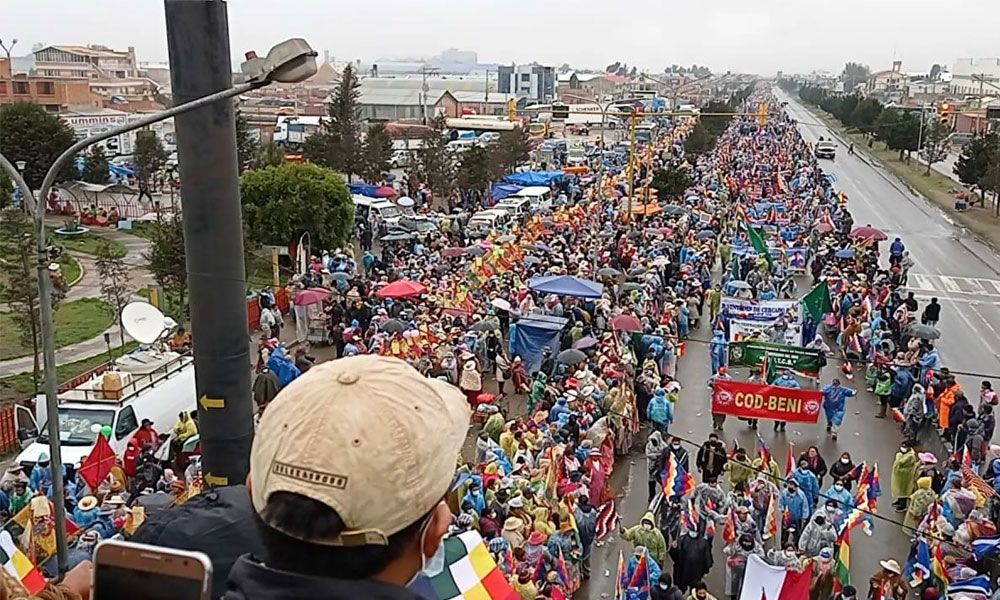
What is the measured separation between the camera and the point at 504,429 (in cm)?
1264

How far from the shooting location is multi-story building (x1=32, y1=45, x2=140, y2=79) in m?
121

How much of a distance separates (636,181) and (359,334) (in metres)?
29.2

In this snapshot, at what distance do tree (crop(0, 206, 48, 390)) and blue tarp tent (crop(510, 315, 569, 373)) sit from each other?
Answer: 8.63 metres

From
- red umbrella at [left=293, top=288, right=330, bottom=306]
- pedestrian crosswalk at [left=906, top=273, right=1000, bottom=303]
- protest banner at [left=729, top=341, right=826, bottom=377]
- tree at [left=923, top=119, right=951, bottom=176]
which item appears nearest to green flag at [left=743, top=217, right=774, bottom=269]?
pedestrian crosswalk at [left=906, top=273, right=1000, bottom=303]

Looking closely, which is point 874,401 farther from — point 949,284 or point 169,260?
point 169,260

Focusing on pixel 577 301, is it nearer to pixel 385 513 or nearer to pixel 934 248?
pixel 385 513

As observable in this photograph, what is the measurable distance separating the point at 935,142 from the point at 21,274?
214 ft

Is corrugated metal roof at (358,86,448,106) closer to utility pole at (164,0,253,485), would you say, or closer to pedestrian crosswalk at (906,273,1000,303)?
pedestrian crosswalk at (906,273,1000,303)

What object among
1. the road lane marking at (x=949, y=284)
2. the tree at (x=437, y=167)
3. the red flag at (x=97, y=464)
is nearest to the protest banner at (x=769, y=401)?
the red flag at (x=97, y=464)

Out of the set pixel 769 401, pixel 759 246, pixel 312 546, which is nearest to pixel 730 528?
pixel 769 401

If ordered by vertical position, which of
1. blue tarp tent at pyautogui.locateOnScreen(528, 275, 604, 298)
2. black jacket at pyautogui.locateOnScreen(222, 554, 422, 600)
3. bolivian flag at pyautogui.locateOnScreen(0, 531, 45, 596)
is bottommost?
blue tarp tent at pyautogui.locateOnScreen(528, 275, 604, 298)

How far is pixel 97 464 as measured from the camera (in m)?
11.2

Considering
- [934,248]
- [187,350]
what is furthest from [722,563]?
[934,248]

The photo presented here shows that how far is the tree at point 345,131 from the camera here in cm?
4691
